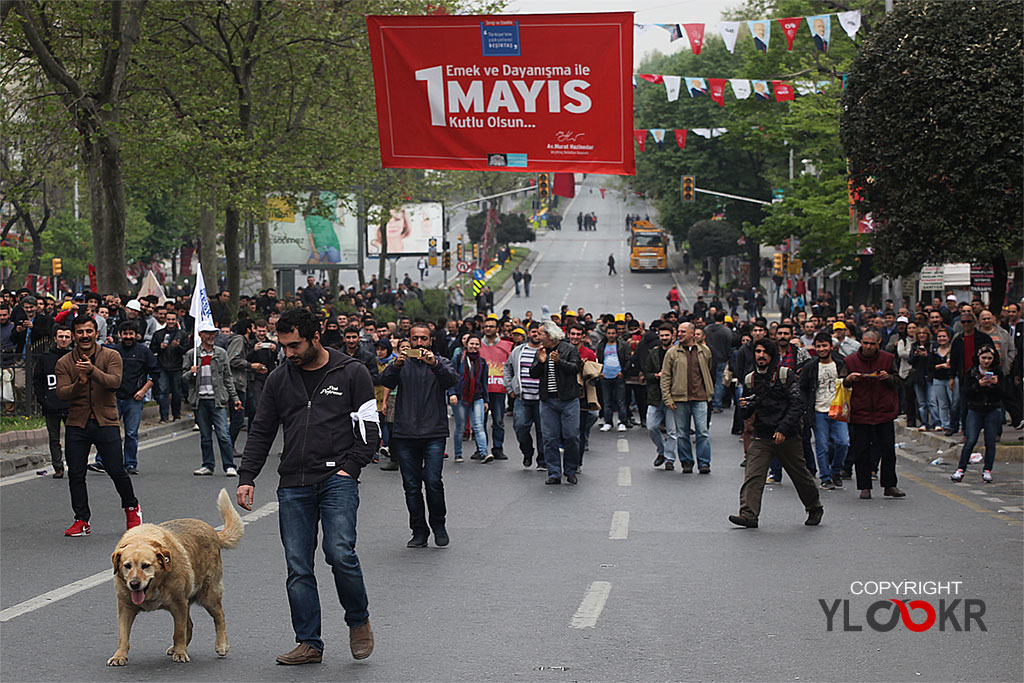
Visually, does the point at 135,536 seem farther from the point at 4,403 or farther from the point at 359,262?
the point at 359,262

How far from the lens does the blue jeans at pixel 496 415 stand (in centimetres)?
1784

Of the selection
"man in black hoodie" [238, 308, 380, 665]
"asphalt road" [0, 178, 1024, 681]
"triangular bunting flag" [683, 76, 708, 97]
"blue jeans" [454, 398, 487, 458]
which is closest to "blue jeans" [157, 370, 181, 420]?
"blue jeans" [454, 398, 487, 458]

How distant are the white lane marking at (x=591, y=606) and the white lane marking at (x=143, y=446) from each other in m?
7.93

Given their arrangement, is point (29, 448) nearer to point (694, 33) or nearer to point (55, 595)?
point (55, 595)

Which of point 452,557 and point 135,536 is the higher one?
point 135,536

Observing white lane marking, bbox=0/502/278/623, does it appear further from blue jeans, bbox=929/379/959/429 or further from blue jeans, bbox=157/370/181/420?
blue jeans, bbox=929/379/959/429

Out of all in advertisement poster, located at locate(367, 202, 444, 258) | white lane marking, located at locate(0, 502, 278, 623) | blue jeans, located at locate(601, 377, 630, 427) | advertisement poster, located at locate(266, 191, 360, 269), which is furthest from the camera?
advertisement poster, located at locate(367, 202, 444, 258)

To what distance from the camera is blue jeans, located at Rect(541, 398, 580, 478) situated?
593 inches

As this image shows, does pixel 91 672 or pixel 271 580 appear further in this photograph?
pixel 271 580

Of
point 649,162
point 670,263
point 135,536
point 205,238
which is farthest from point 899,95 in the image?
point 670,263

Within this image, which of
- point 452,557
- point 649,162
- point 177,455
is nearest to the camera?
point 452,557

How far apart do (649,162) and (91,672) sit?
275 feet

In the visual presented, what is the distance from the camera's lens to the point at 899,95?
1938cm

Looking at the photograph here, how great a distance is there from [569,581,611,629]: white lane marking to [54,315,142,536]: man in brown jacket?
416cm
